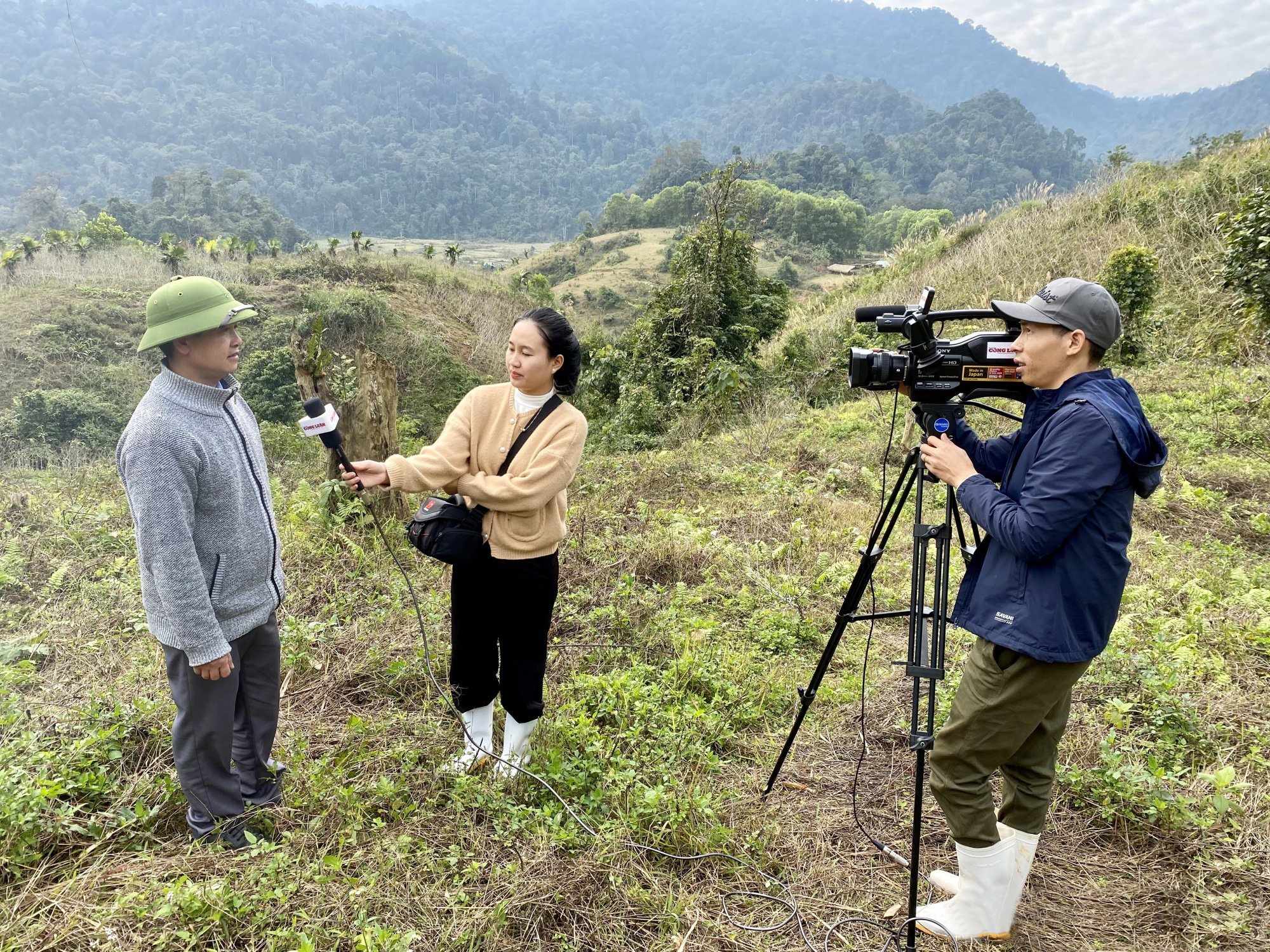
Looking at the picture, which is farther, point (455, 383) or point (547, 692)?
point (455, 383)

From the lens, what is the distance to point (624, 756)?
104 inches

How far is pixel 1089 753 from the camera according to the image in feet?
8.71

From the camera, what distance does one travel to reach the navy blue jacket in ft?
5.18

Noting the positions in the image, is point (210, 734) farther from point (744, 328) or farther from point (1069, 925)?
point (744, 328)

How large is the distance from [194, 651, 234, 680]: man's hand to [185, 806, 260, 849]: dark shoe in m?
0.49

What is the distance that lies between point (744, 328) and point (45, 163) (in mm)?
104554

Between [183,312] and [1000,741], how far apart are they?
2.62 metres

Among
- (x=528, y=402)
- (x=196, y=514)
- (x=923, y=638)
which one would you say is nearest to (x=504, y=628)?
(x=528, y=402)

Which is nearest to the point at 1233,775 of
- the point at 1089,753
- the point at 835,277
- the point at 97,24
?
the point at 1089,753

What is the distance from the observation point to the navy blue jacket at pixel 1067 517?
1578 millimetres

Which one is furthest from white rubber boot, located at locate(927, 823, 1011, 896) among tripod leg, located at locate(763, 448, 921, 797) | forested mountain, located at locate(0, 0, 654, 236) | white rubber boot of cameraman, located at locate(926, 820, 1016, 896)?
forested mountain, located at locate(0, 0, 654, 236)

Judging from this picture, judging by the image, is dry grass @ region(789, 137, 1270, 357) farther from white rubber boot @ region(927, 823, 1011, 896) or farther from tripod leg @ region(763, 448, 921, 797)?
white rubber boot @ region(927, 823, 1011, 896)

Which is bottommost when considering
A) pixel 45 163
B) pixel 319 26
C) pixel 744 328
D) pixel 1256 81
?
pixel 744 328

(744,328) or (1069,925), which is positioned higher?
(744,328)
